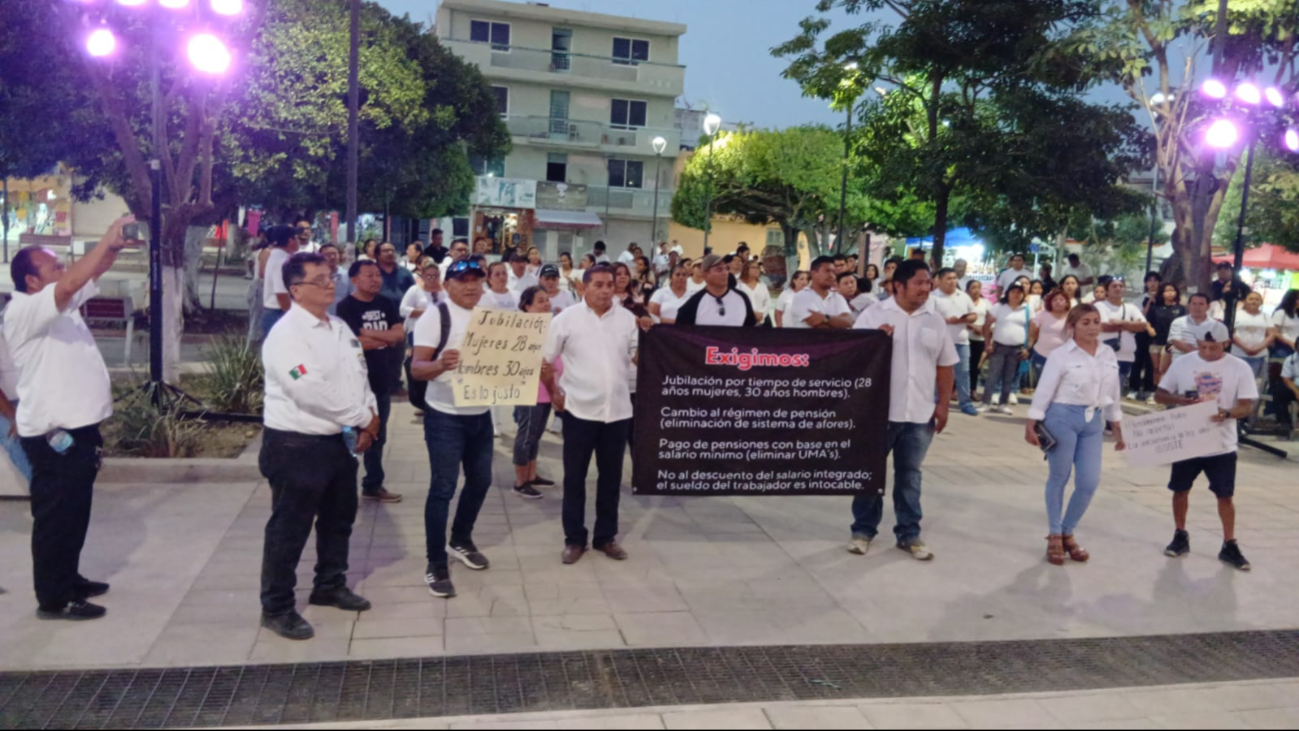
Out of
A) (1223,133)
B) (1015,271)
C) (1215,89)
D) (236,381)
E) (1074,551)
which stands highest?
(1215,89)

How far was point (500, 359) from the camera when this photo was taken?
5.96 m

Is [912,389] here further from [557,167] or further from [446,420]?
[557,167]

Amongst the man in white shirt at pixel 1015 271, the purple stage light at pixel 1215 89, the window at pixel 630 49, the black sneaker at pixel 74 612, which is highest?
the window at pixel 630 49

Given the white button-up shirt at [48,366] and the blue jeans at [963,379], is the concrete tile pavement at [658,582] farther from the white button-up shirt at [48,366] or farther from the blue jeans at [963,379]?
the blue jeans at [963,379]

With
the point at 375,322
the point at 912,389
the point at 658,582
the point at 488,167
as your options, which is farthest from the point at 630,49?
the point at 658,582

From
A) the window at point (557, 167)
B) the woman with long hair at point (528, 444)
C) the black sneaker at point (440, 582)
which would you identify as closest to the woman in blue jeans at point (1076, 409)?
the woman with long hair at point (528, 444)

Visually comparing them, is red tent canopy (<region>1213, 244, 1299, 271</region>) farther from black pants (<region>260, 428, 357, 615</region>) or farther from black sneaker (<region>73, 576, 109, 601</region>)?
black sneaker (<region>73, 576, 109, 601</region>)

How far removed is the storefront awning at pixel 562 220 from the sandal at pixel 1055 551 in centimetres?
4382

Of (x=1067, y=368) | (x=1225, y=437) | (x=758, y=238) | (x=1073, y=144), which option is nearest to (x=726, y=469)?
(x=1067, y=368)

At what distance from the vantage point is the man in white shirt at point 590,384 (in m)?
6.25

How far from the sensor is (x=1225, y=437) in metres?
6.86

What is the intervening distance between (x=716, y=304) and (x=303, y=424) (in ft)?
11.6

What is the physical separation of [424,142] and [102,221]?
39.1m

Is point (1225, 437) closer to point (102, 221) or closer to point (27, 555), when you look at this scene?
point (27, 555)
